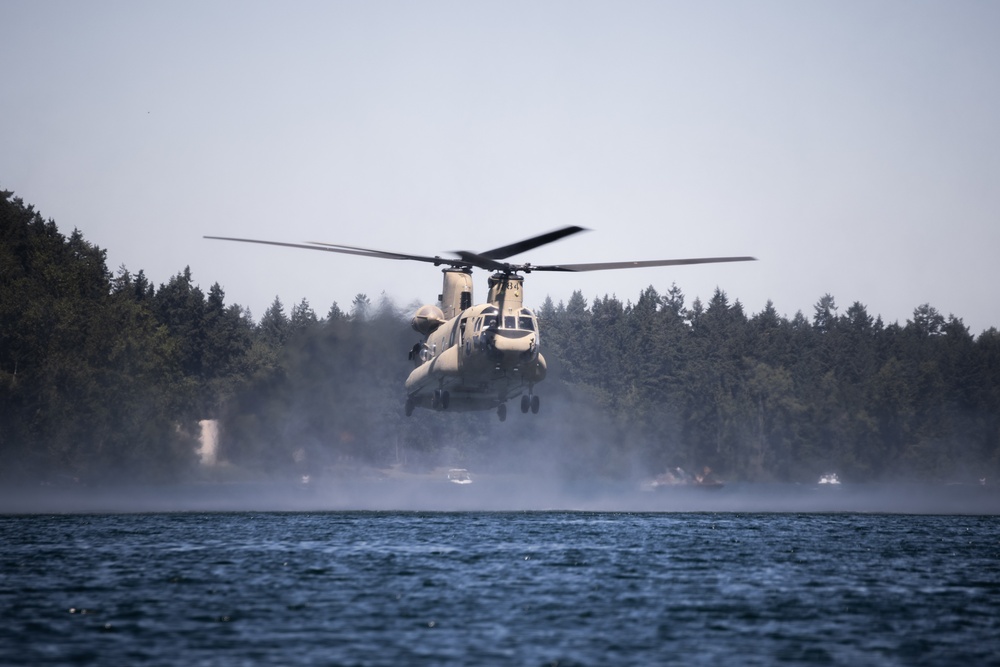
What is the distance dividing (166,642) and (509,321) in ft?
110

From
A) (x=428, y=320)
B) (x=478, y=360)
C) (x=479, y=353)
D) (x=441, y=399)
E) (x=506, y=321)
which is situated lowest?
(x=441, y=399)

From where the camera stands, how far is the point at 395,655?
77.4 ft

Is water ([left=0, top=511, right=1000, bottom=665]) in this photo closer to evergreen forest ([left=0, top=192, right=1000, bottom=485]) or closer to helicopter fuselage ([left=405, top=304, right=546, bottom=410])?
helicopter fuselage ([left=405, top=304, right=546, bottom=410])

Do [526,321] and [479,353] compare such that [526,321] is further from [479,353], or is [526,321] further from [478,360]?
[478,360]

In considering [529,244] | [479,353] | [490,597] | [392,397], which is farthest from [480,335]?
[392,397]

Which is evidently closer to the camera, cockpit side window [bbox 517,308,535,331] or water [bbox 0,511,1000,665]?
water [bbox 0,511,1000,665]

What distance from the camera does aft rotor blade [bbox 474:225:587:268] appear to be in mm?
47122

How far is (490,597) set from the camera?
3266cm

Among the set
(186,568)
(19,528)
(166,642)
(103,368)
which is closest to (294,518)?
(19,528)

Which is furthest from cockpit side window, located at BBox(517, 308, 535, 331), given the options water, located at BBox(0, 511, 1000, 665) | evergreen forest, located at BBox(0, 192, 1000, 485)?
evergreen forest, located at BBox(0, 192, 1000, 485)

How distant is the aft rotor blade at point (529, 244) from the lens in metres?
47.1

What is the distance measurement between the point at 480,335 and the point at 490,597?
989 inches

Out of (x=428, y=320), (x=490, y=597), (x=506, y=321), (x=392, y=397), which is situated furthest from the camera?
(x=392, y=397)

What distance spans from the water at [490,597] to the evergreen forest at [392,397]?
3335cm
